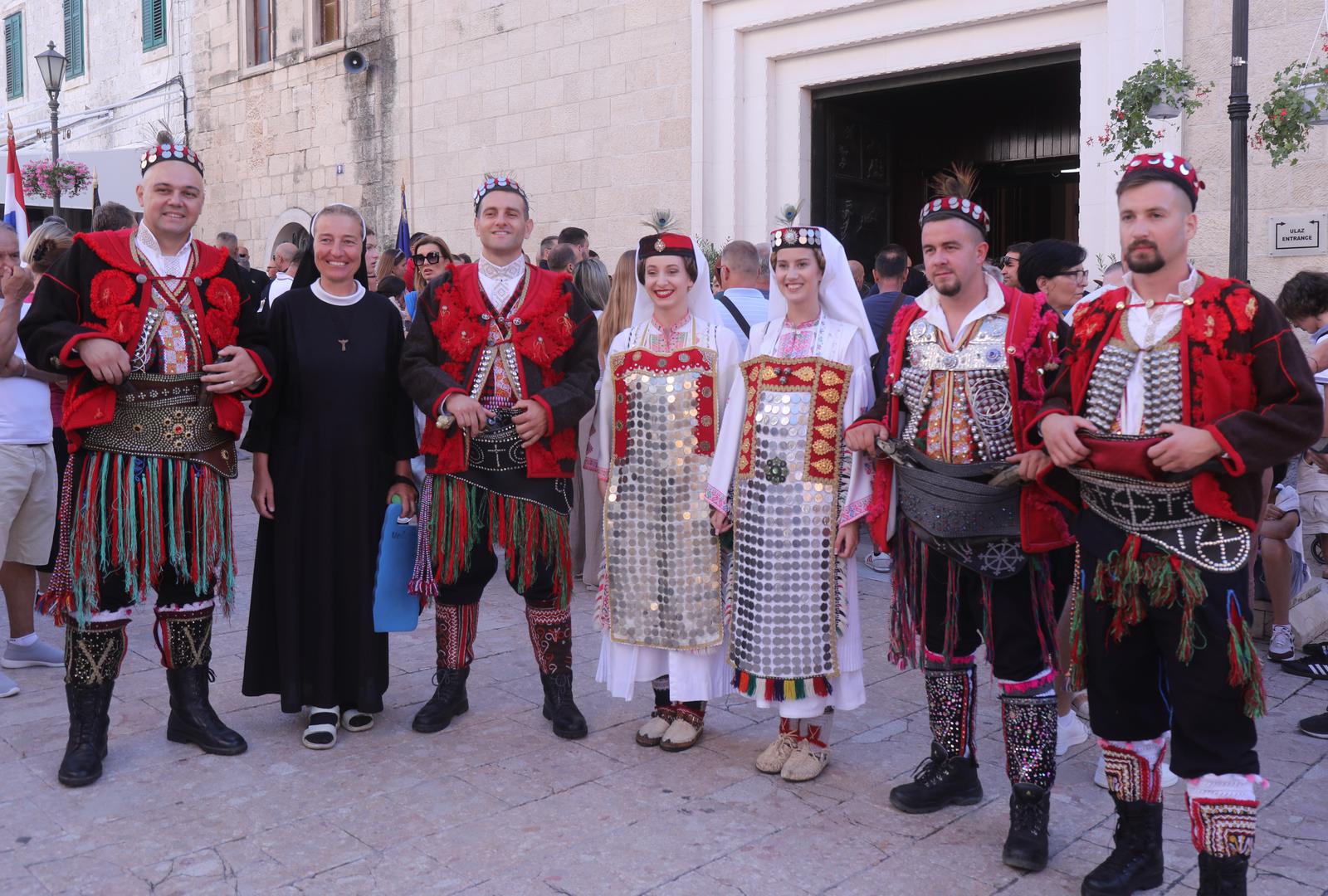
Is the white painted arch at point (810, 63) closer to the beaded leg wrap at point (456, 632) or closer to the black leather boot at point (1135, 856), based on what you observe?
the beaded leg wrap at point (456, 632)

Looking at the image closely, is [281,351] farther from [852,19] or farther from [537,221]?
[537,221]

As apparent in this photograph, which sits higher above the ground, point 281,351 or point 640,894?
point 281,351

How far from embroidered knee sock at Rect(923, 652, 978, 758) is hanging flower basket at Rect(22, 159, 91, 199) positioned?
13.6m

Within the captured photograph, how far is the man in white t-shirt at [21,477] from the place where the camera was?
14.8 feet

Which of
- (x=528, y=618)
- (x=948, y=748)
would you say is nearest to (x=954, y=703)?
(x=948, y=748)

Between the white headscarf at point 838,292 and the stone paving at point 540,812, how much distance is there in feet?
4.89

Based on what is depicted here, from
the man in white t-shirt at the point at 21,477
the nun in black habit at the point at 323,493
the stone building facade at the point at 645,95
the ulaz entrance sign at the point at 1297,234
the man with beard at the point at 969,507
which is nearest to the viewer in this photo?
the man with beard at the point at 969,507

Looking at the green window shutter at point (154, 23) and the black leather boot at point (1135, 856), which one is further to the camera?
the green window shutter at point (154, 23)

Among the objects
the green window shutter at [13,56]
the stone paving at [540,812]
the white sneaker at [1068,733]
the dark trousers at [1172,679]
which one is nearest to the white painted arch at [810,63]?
the white sneaker at [1068,733]

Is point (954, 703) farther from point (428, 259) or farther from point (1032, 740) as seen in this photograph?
point (428, 259)

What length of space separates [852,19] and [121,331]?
7.84 meters

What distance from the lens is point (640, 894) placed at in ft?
9.64

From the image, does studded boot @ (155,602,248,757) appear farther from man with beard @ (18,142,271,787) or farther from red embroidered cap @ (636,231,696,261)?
red embroidered cap @ (636,231,696,261)

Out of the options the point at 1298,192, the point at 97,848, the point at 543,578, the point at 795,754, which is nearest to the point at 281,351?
the point at 543,578
